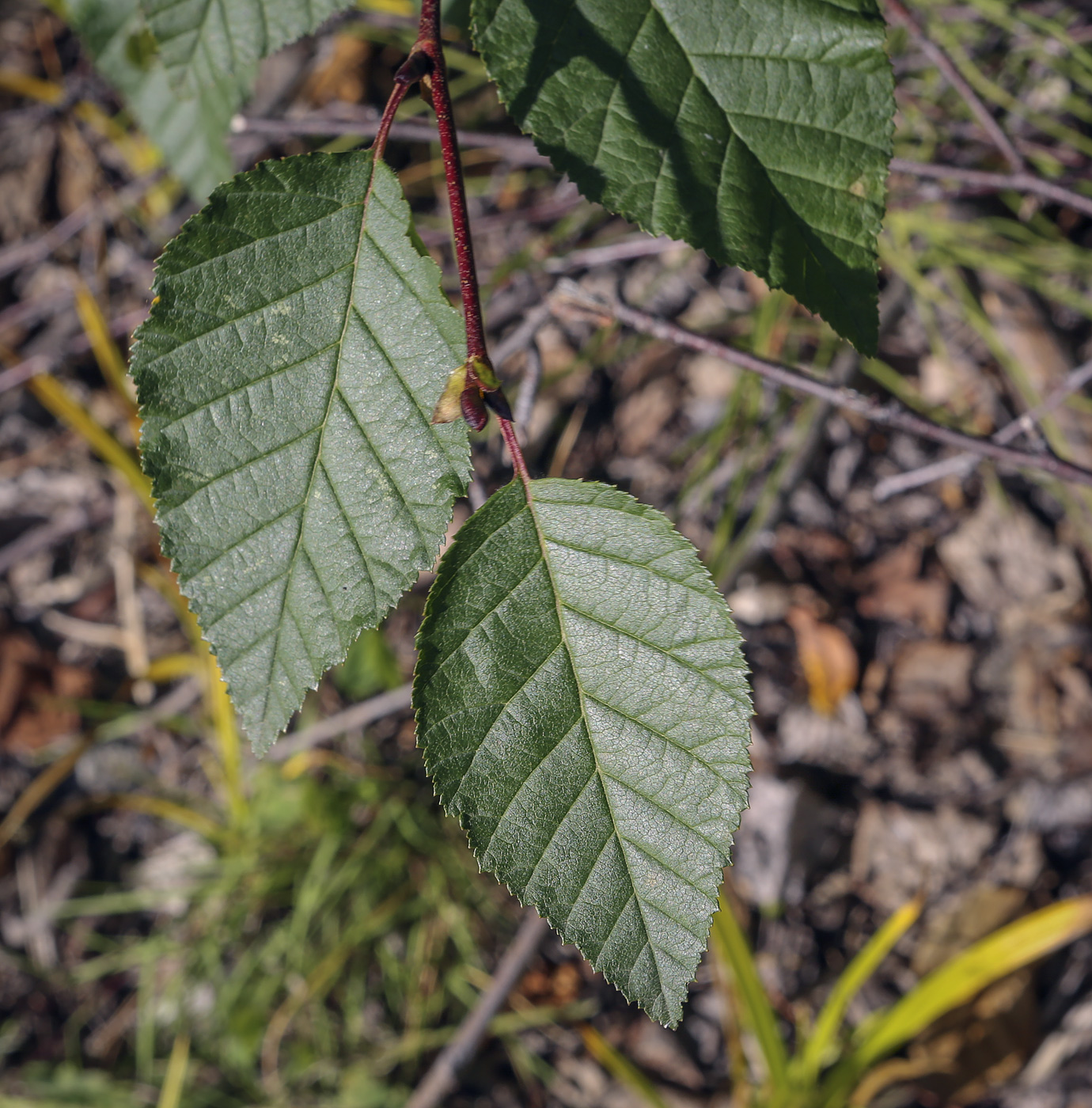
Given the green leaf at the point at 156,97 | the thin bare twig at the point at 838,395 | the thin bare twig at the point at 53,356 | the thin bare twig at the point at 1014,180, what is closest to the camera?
the green leaf at the point at 156,97

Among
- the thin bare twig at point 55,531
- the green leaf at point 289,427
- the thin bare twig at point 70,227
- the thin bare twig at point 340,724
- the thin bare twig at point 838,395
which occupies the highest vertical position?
the thin bare twig at point 70,227

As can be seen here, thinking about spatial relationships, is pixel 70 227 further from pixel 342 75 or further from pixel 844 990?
pixel 844 990

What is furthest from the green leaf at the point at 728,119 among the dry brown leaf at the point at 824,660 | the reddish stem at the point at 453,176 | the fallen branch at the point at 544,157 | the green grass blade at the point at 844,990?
the dry brown leaf at the point at 824,660

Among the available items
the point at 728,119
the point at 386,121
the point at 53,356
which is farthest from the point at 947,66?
the point at 53,356

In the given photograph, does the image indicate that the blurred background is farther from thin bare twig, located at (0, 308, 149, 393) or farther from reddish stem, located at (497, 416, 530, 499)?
reddish stem, located at (497, 416, 530, 499)

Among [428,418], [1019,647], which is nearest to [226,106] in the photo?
[428,418]

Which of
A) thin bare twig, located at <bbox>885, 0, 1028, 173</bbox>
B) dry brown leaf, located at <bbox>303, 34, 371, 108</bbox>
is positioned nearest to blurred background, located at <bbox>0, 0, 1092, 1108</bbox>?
dry brown leaf, located at <bbox>303, 34, 371, 108</bbox>

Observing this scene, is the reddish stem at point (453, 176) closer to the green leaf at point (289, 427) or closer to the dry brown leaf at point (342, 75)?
the green leaf at point (289, 427)
